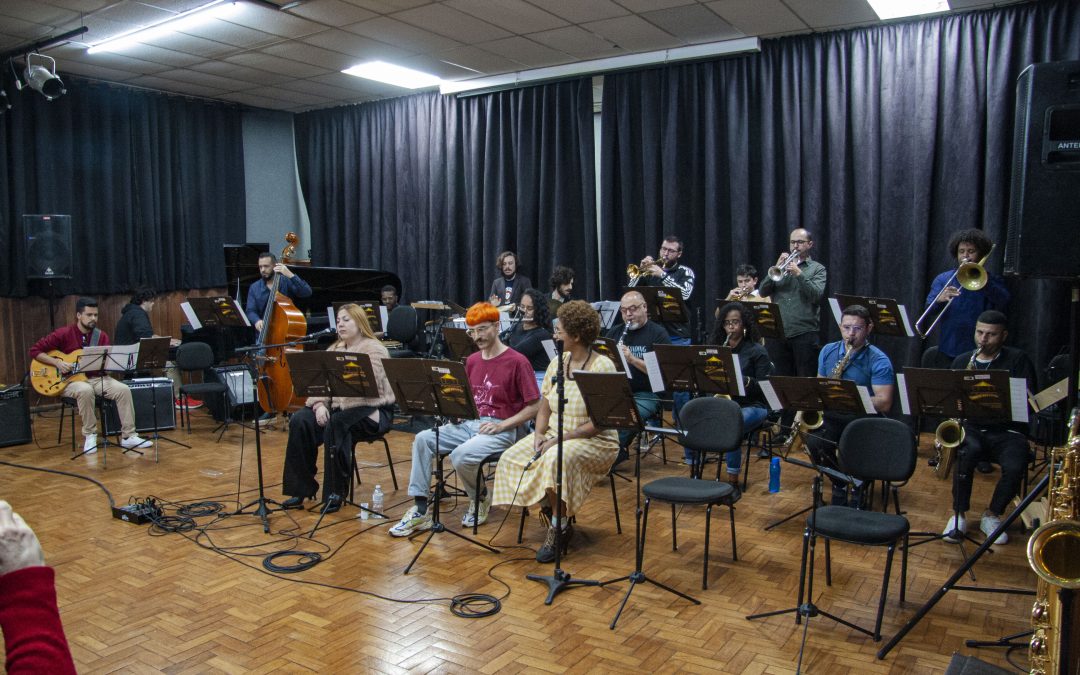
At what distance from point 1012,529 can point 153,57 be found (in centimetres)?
858

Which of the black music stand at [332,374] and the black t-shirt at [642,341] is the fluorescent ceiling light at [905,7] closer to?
the black t-shirt at [642,341]

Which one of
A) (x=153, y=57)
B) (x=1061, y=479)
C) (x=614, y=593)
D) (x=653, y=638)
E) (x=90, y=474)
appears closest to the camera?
(x=1061, y=479)

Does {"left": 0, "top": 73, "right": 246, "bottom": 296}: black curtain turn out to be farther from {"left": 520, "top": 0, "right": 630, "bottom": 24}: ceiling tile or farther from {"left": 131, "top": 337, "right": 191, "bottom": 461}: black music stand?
{"left": 520, "top": 0, "right": 630, "bottom": 24}: ceiling tile

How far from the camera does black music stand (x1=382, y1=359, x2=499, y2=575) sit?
13.9ft

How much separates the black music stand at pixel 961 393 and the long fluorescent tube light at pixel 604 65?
14.8 ft

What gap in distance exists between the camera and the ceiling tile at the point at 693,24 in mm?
6863

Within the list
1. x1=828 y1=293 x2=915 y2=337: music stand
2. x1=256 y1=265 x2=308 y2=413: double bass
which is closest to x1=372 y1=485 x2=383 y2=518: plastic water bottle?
x1=256 y1=265 x2=308 y2=413: double bass

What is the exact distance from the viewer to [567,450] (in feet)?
14.1

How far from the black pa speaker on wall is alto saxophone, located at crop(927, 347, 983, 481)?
27.9 feet

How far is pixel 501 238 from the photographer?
955 centimetres

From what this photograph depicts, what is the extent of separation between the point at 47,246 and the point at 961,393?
8.64 meters

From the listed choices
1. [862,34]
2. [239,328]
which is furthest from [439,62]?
[862,34]

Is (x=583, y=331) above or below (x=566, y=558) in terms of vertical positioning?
above

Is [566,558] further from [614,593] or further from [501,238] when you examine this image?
[501,238]
